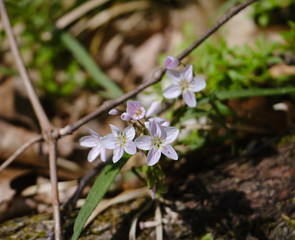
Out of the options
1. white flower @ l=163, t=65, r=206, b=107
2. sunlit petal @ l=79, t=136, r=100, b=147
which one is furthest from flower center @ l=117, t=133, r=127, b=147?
white flower @ l=163, t=65, r=206, b=107

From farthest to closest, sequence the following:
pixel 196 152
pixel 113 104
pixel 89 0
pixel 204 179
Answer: pixel 89 0 < pixel 196 152 < pixel 204 179 < pixel 113 104

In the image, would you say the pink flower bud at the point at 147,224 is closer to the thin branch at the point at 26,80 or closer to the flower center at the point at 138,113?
the flower center at the point at 138,113

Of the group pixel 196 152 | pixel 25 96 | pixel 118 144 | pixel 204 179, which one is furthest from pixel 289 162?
pixel 25 96

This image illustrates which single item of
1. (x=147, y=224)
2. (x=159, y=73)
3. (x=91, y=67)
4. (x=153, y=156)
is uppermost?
(x=91, y=67)

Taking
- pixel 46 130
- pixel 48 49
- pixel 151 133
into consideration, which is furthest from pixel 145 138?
pixel 48 49

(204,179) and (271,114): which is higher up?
(271,114)

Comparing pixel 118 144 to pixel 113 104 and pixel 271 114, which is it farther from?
pixel 271 114

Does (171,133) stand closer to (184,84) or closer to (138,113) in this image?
(138,113)

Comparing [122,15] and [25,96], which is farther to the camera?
[122,15]
